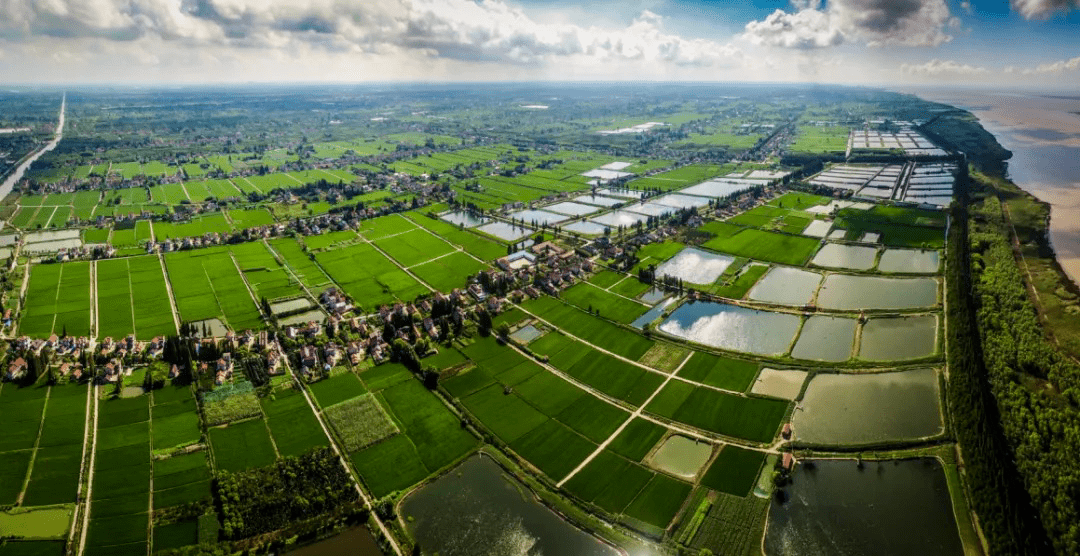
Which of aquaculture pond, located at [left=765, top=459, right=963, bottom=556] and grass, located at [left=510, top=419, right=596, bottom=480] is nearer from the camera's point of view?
aquaculture pond, located at [left=765, top=459, right=963, bottom=556]

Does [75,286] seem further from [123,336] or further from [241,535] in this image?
[241,535]

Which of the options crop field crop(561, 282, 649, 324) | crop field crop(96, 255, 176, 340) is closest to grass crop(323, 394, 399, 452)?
crop field crop(96, 255, 176, 340)

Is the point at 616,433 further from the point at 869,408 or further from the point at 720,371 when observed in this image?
the point at 869,408

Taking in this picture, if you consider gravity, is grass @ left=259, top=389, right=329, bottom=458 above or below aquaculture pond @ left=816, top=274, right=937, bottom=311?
below

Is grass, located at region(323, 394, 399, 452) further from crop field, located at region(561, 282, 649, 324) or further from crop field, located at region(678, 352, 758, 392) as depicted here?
crop field, located at region(561, 282, 649, 324)

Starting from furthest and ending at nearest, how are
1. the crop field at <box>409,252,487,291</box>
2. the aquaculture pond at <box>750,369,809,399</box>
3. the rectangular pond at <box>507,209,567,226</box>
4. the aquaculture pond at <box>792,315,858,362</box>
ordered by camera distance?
1. the rectangular pond at <box>507,209,567,226</box>
2. the crop field at <box>409,252,487,291</box>
3. the aquaculture pond at <box>792,315,858,362</box>
4. the aquaculture pond at <box>750,369,809,399</box>

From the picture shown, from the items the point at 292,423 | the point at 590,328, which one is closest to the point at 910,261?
the point at 590,328
